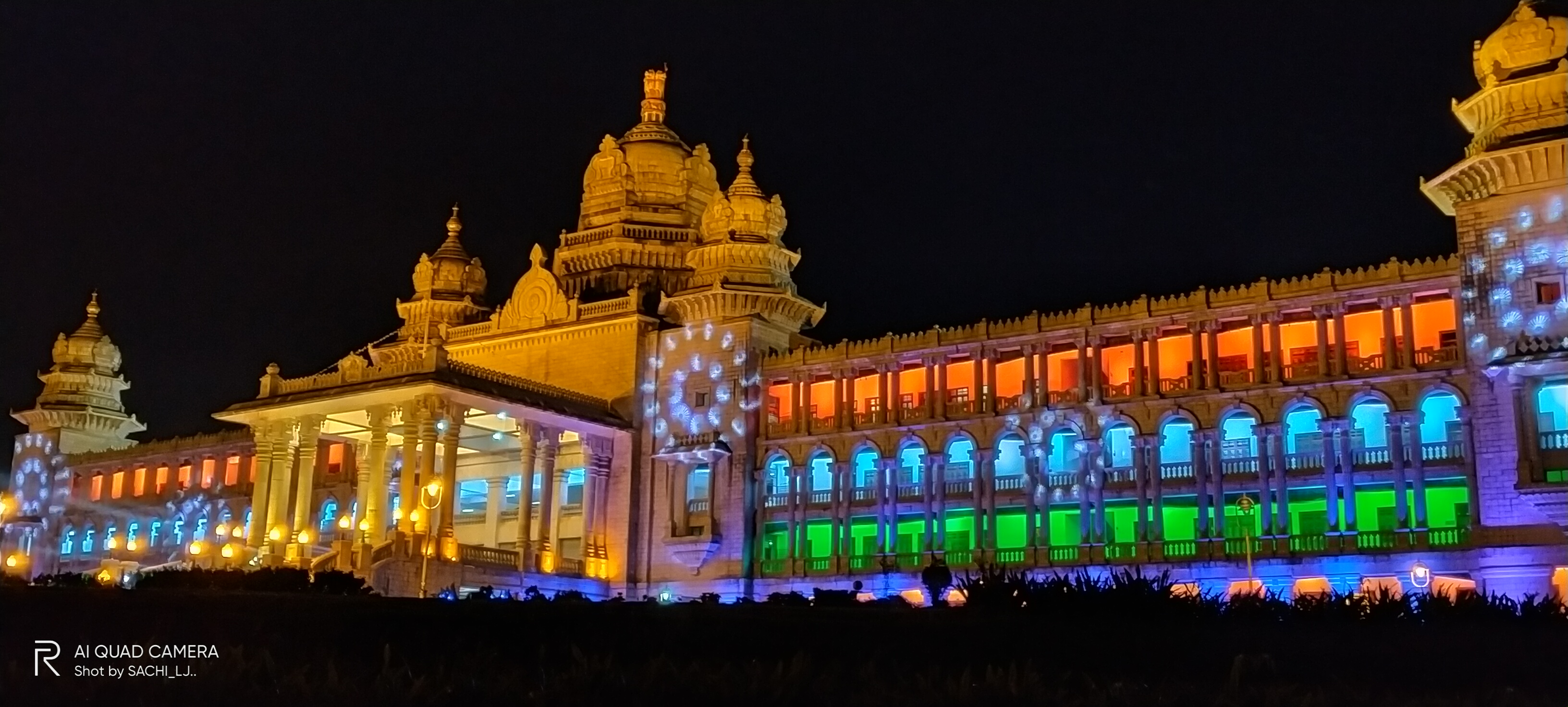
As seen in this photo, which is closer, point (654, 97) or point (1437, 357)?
point (1437, 357)

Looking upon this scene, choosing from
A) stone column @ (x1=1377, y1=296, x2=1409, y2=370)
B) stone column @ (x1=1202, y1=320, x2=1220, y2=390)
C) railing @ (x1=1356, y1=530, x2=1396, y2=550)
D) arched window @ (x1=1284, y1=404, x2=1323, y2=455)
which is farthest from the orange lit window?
stone column @ (x1=1377, y1=296, x2=1409, y2=370)

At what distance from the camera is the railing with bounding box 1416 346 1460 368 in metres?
48.4

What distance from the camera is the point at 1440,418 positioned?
4969 cm

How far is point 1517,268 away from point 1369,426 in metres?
7.47

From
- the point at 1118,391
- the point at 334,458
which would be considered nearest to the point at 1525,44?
the point at 1118,391

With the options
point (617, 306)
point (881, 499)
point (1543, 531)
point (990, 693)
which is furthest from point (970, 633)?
point (617, 306)

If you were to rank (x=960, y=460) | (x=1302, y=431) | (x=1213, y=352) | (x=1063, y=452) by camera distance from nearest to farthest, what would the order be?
1. (x=1302, y=431)
2. (x=1213, y=352)
3. (x=1063, y=452)
4. (x=960, y=460)

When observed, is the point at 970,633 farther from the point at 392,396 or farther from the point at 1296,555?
the point at 392,396

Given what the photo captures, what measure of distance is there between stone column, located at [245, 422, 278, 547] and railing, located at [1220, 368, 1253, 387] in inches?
1542

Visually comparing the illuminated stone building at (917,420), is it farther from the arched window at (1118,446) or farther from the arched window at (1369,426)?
the arched window at (1118,446)

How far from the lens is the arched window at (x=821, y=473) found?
6306 cm

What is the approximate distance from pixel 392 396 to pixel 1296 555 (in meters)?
34.2

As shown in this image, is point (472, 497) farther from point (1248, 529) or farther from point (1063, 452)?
point (1248, 529)

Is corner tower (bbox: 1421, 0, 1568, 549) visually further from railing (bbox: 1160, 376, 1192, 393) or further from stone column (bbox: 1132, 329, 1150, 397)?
stone column (bbox: 1132, 329, 1150, 397)
